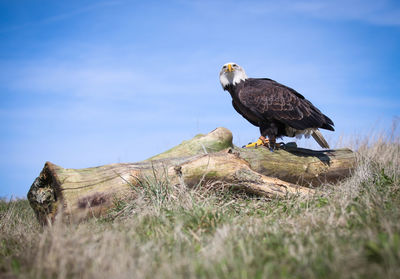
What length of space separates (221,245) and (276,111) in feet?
14.3

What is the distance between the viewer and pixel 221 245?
2807mm

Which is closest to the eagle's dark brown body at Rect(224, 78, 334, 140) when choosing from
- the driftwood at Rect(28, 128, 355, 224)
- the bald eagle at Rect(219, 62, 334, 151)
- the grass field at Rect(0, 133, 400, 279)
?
the bald eagle at Rect(219, 62, 334, 151)

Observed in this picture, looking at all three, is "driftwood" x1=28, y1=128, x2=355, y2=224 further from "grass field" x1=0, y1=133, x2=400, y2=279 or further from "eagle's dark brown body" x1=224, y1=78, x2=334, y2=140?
"eagle's dark brown body" x1=224, y1=78, x2=334, y2=140

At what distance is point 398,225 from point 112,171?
143 inches

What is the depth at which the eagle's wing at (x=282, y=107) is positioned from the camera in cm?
672

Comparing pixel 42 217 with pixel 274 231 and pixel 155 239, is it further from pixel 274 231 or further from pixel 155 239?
pixel 274 231

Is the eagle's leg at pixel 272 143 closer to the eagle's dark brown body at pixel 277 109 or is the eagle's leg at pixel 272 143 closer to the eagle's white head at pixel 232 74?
the eagle's dark brown body at pixel 277 109

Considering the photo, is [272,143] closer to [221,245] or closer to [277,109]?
[277,109]

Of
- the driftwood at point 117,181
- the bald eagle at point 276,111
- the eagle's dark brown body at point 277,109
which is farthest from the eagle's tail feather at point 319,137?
the driftwood at point 117,181

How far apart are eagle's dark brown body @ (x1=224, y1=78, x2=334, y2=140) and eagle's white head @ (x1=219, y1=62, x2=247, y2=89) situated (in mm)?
358

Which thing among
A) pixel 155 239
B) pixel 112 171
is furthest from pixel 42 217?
pixel 155 239

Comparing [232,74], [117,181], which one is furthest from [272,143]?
[117,181]

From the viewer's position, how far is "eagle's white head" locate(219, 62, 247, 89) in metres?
7.44

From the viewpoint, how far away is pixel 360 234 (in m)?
2.88
